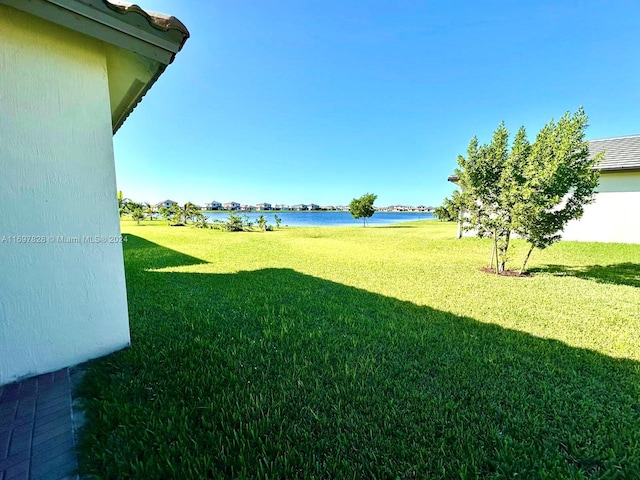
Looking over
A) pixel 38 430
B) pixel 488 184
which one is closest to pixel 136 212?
pixel 488 184

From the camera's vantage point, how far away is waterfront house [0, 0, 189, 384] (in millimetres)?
2121

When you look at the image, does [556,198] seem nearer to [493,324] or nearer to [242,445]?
[493,324]

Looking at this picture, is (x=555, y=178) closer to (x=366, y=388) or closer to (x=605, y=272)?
(x=605, y=272)

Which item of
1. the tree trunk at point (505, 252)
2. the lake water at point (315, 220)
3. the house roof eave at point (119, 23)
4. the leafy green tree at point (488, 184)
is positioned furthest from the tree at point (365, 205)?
the house roof eave at point (119, 23)

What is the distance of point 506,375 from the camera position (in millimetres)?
2646

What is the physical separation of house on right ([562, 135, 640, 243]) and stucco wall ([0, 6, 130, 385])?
16.6 m

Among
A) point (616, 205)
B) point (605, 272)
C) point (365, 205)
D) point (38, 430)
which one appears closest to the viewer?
point (38, 430)

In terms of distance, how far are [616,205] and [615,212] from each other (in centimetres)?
33

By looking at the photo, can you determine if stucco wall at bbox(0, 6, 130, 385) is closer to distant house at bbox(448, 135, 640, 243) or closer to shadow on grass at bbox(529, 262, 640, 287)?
shadow on grass at bbox(529, 262, 640, 287)

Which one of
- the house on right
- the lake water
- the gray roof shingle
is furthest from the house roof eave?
the lake water

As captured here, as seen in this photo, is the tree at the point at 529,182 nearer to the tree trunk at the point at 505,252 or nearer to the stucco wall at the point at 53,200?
the tree trunk at the point at 505,252

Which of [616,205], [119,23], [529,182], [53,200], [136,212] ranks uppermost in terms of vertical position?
[119,23]

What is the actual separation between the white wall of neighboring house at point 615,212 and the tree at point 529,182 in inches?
296

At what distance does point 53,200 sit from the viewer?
2.32 meters
